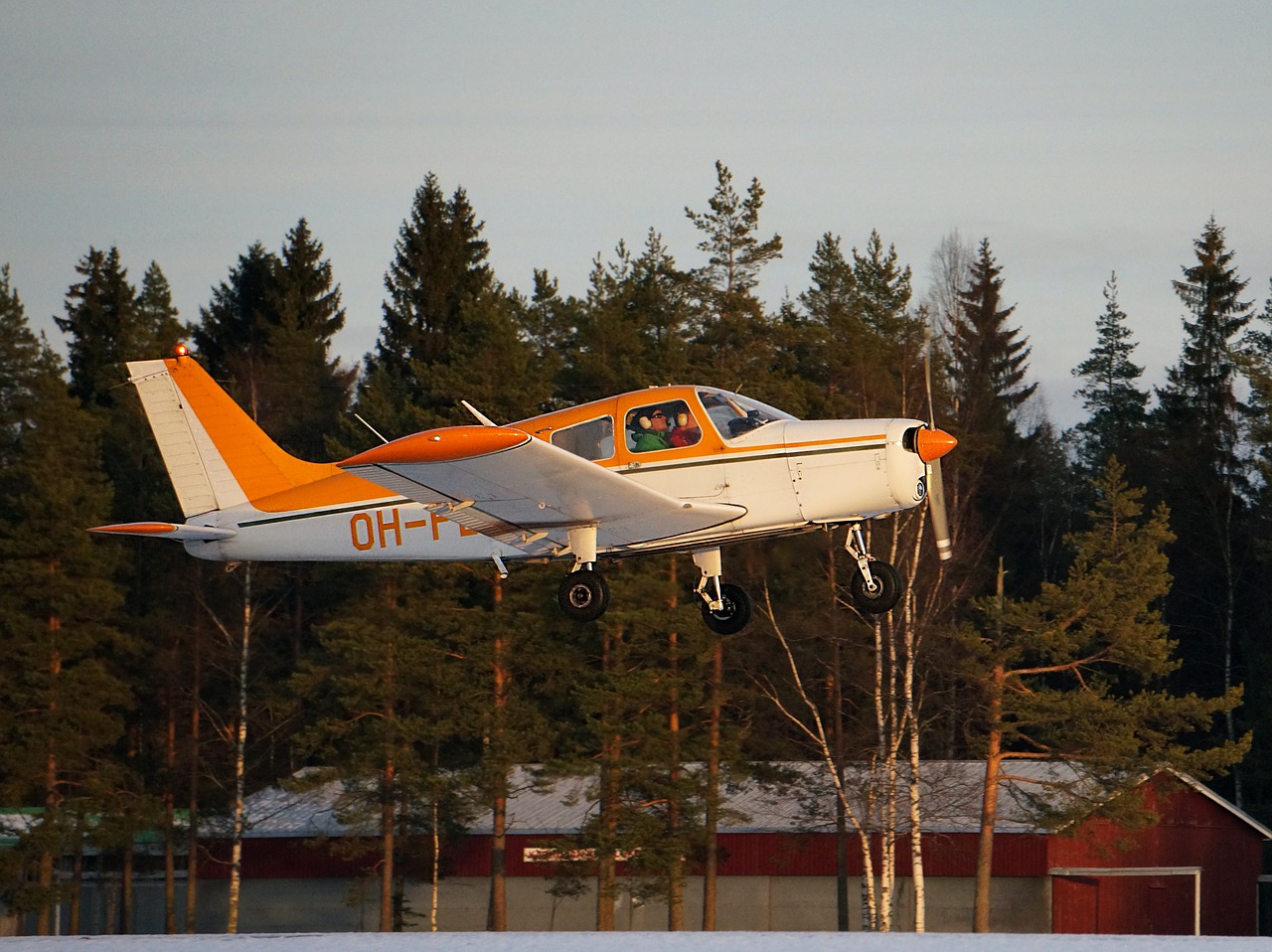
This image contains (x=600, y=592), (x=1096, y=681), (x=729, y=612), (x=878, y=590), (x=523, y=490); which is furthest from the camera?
(x=1096, y=681)

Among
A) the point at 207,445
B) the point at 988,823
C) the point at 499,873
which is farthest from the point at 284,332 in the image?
the point at 207,445

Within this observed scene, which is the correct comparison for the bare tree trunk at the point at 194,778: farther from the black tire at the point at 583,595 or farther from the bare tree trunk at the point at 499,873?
the black tire at the point at 583,595

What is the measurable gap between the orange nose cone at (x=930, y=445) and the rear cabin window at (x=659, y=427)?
92.1 inches

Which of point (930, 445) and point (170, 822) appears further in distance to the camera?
point (170, 822)

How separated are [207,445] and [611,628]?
16.1 meters

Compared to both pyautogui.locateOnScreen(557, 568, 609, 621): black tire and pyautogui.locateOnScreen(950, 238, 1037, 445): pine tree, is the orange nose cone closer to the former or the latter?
pyautogui.locateOnScreen(557, 568, 609, 621): black tire

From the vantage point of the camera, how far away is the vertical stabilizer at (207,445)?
813 inches

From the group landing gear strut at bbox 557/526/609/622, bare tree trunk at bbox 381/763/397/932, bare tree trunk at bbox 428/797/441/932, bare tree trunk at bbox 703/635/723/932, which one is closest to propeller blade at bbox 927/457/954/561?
landing gear strut at bbox 557/526/609/622

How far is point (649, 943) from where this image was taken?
17.2 meters

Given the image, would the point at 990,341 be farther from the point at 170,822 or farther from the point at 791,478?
the point at 791,478

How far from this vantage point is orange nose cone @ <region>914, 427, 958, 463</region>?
56.3 feet

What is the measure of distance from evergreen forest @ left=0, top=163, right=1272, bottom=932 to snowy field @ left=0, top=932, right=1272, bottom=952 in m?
8.61

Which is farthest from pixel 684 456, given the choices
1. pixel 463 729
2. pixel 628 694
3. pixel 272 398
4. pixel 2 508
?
pixel 272 398

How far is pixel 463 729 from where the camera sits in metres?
37.4
